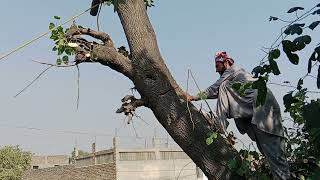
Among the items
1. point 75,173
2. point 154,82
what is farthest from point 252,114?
A: point 75,173

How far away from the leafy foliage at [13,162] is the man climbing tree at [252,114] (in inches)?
1120

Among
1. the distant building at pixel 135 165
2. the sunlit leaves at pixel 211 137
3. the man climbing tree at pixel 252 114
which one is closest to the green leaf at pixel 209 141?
the sunlit leaves at pixel 211 137

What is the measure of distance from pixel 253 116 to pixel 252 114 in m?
0.06

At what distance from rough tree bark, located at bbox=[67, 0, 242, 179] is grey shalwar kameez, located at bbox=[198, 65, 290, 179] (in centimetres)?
20

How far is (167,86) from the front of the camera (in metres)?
3.53

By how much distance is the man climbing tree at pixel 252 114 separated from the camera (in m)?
3.30

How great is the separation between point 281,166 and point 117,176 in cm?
1454

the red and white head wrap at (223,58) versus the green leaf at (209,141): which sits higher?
the red and white head wrap at (223,58)

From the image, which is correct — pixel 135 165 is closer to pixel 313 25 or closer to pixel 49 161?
pixel 313 25

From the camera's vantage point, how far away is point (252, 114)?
3406 mm

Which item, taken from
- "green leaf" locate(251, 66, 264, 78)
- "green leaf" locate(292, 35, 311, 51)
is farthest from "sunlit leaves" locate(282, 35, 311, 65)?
"green leaf" locate(251, 66, 264, 78)

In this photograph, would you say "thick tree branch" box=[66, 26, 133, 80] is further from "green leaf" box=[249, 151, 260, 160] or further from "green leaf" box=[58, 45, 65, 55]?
"green leaf" box=[249, 151, 260, 160]

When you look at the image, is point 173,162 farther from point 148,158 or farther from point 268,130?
point 268,130

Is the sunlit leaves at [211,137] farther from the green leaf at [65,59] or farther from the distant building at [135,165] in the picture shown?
the distant building at [135,165]
